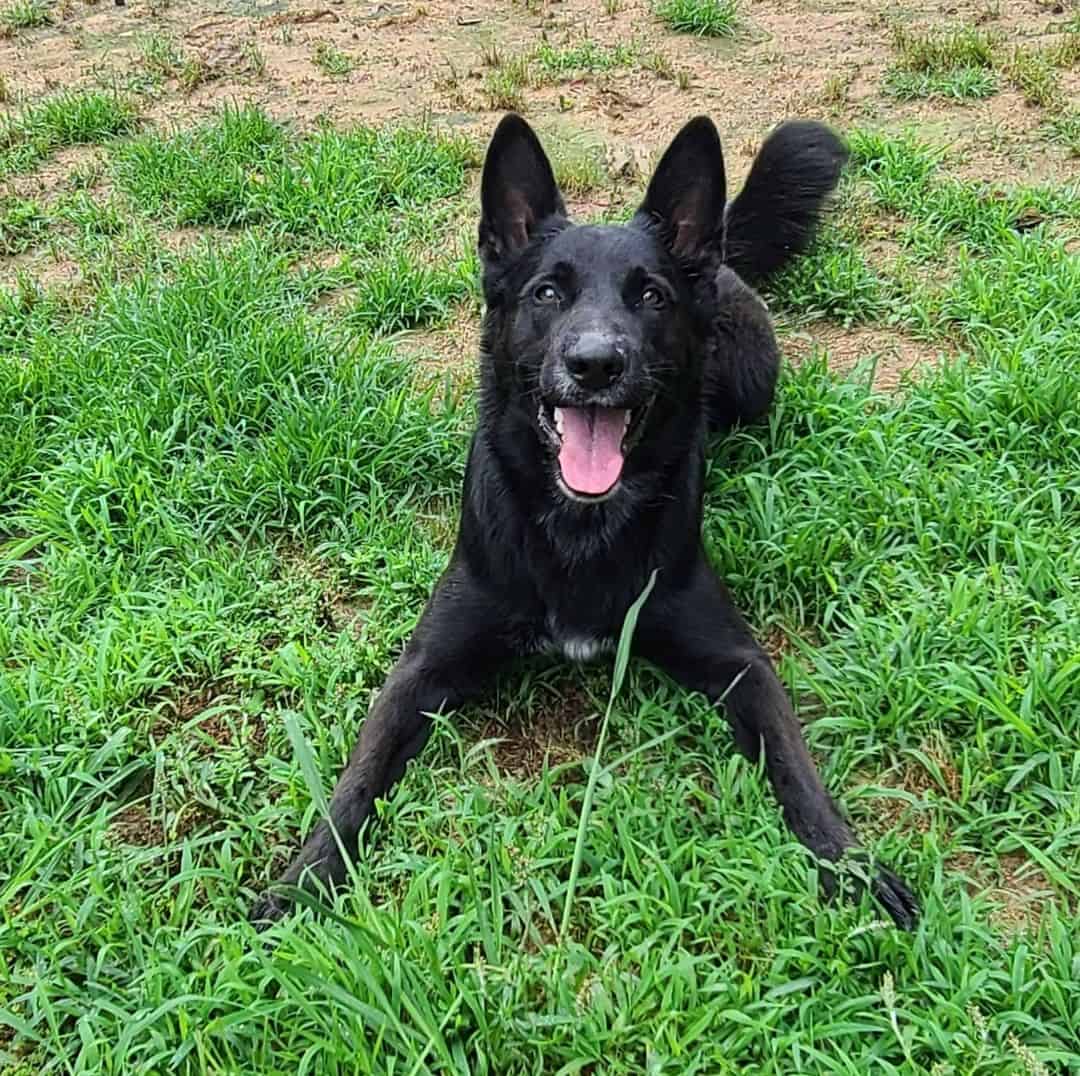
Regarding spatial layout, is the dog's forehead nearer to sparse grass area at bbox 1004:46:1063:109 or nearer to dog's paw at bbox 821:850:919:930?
dog's paw at bbox 821:850:919:930

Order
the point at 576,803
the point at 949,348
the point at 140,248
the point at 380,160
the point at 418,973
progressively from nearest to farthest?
the point at 418,973, the point at 576,803, the point at 949,348, the point at 140,248, the point at 380,160

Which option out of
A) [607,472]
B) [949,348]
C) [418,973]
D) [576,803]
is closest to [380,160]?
[949,348]

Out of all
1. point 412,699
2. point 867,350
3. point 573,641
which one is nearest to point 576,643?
point 573,641

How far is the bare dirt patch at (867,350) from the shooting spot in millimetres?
3527

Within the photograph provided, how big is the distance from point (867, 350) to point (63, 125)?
396 cm

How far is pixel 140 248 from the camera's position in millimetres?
4238

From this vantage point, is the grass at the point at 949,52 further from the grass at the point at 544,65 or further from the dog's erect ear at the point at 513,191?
the dog's erect ear at the point at 513,191

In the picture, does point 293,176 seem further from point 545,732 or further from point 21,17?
point 21,17

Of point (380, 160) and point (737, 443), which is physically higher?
point (380, 160)

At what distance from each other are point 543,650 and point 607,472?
45 centimetres

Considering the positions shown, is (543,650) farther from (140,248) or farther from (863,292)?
(140,248)

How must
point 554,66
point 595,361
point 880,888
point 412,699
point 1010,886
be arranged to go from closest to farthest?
point 880,888 → point 1010,886 → point 595,361 → point 412,699 → point 554,66

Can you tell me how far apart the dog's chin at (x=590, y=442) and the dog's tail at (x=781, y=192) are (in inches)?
57.9

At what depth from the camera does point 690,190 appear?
2582mm
